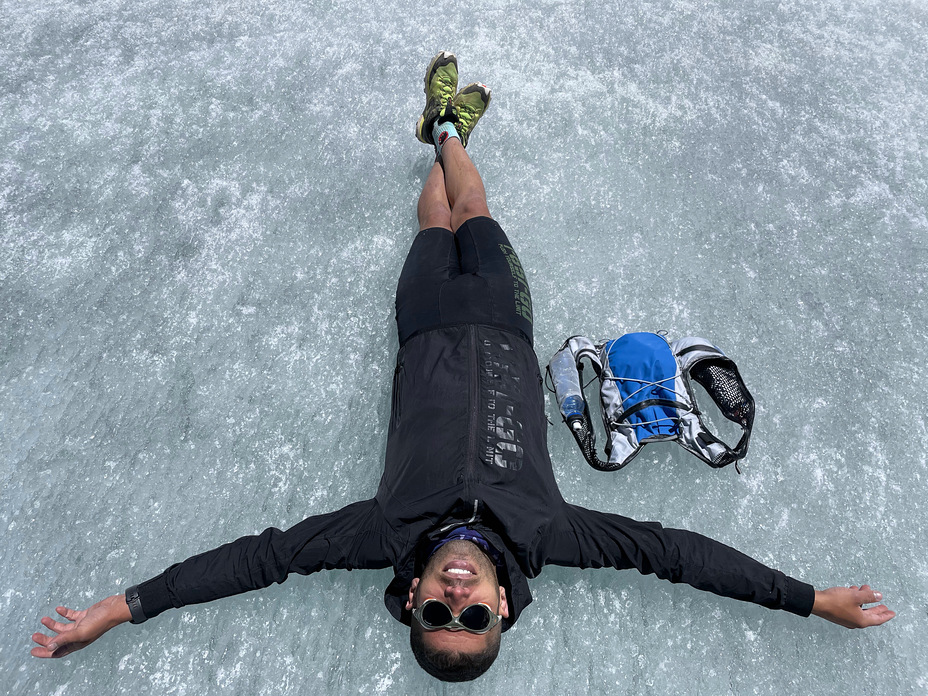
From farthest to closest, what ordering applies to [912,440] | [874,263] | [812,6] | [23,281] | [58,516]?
1. [812,6]
2. [874,263]
3. [23,281]
4. [912,440]
5. [58,516]

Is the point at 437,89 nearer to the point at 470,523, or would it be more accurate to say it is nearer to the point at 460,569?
the point at 470,523

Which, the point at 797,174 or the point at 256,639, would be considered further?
the point at 797,174

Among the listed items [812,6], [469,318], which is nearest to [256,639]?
[469,318]

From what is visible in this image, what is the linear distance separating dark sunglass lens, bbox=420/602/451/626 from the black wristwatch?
0.96 m

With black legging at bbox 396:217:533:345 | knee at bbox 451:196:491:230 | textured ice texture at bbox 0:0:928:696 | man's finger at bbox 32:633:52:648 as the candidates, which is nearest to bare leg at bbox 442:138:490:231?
knee at bbox 451:196:491:230

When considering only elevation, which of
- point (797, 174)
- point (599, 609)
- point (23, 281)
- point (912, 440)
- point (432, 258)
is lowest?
point (599, 609)

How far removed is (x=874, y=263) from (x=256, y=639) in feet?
10.4

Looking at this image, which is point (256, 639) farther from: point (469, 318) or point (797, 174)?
point (797, 174)

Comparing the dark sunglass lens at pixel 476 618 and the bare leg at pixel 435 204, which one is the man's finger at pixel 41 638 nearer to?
the dark sunglass lens at pixel 476 618

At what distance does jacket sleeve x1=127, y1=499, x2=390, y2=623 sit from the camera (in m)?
1.88

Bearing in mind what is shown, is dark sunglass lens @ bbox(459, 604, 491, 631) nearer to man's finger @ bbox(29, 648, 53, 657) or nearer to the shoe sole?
man's finger @ bbox(29, 648, 53, 657)

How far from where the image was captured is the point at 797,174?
308 centimetres

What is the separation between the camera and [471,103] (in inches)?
117

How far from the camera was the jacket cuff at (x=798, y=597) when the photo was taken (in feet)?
6.55
